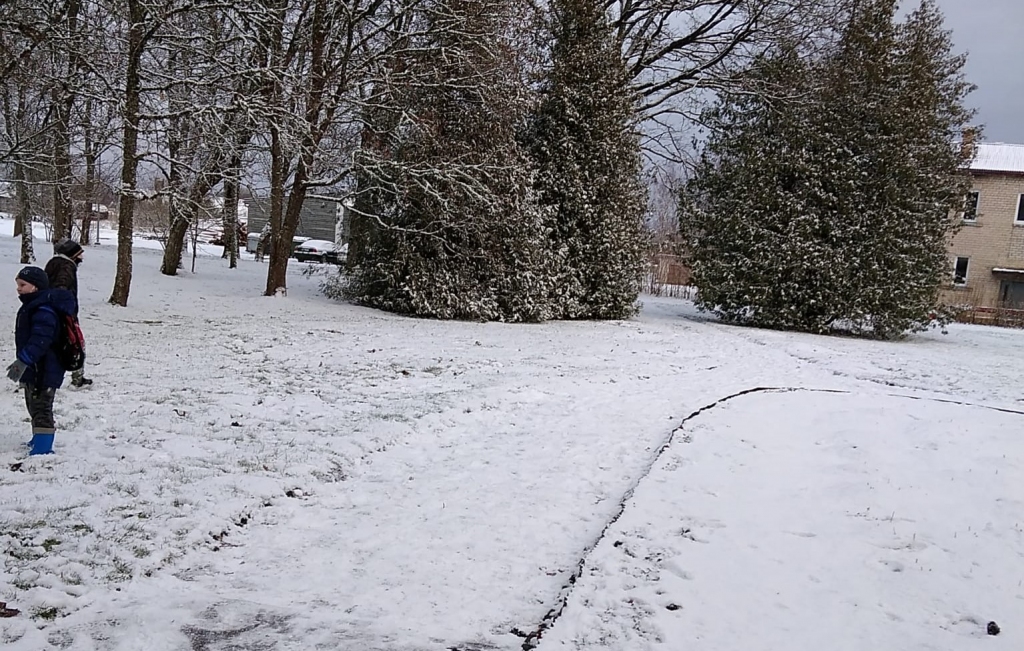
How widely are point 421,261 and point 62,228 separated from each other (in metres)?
12.7

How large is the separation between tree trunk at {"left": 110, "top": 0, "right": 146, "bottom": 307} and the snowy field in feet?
16.2

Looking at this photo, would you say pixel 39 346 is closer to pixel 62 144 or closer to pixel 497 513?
pixel 497 513

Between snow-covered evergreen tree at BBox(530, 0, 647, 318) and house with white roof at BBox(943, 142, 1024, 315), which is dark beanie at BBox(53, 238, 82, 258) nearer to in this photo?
snow-covered evergreen tree at BBox(530, 0, 647, 318)

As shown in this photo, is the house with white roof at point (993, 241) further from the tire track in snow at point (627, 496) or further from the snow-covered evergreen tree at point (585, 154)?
the tire track in snow at point (627, 496)

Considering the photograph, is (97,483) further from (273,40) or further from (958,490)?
(273,40)

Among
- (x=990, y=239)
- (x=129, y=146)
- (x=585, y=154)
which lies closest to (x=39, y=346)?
(x=129, y=146)

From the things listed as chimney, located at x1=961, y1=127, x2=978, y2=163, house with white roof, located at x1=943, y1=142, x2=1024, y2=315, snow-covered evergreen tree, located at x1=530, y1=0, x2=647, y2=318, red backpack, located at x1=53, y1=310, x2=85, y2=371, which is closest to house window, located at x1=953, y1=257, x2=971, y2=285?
house with white roof, located at x1=943, y1=142, x2=1024, y2=315

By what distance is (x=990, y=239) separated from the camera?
3278 centimetres

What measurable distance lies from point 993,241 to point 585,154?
25979mm

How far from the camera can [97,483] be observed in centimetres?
458

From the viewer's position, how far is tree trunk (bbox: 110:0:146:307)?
11.8 m

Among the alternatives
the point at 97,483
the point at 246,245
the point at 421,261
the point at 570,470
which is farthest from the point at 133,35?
the point at 246,245

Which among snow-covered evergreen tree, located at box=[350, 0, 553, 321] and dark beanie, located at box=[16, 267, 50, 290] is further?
snow-covered evergreen tree, located at box=[350, 0, 553, 321]

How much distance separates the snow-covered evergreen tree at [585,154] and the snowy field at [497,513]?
338 inches
